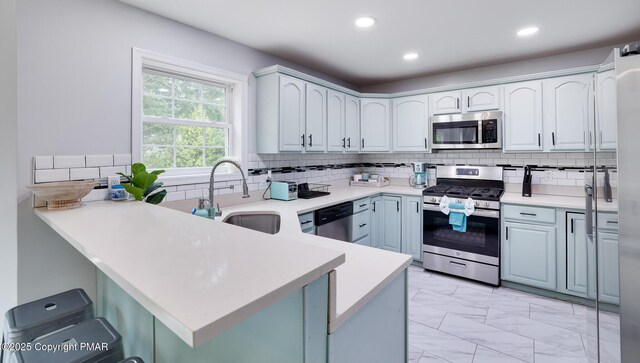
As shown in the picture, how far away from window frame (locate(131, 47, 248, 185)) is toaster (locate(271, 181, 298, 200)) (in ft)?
1.20

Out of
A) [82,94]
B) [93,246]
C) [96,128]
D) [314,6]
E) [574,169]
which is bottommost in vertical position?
[93,246]

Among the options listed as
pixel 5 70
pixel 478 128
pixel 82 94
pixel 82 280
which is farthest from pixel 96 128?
pixel 478 128

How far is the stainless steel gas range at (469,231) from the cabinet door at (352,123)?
44.2 inches

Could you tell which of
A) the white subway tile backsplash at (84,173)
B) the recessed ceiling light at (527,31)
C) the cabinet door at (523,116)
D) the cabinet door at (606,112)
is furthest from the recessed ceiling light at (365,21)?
the white subway tile backsplash at (84,173)

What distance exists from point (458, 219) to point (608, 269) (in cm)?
172

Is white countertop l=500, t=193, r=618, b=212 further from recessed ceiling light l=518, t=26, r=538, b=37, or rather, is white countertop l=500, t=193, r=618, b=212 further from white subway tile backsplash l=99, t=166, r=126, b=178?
white subway tile backsplash l=99, t=166, r=126, b=178

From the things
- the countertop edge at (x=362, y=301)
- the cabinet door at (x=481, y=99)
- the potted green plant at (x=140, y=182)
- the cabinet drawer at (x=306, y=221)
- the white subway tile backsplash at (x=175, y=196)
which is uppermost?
the cabinet door at (x=481, y=99)

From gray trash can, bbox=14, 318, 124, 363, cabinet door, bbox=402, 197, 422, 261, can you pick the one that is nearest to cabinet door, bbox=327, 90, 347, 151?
cabinet door, bbox=402, 197, 422, 261

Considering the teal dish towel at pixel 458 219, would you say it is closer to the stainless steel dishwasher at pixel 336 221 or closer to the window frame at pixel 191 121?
the stainless steel dishwasher at pixel 336 221

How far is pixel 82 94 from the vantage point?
1.94 m

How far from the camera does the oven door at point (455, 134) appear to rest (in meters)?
3.52

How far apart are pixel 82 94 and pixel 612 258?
10.2 ft

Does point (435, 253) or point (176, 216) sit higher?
point (176, 216)

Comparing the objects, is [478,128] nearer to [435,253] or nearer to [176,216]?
[435,253]
